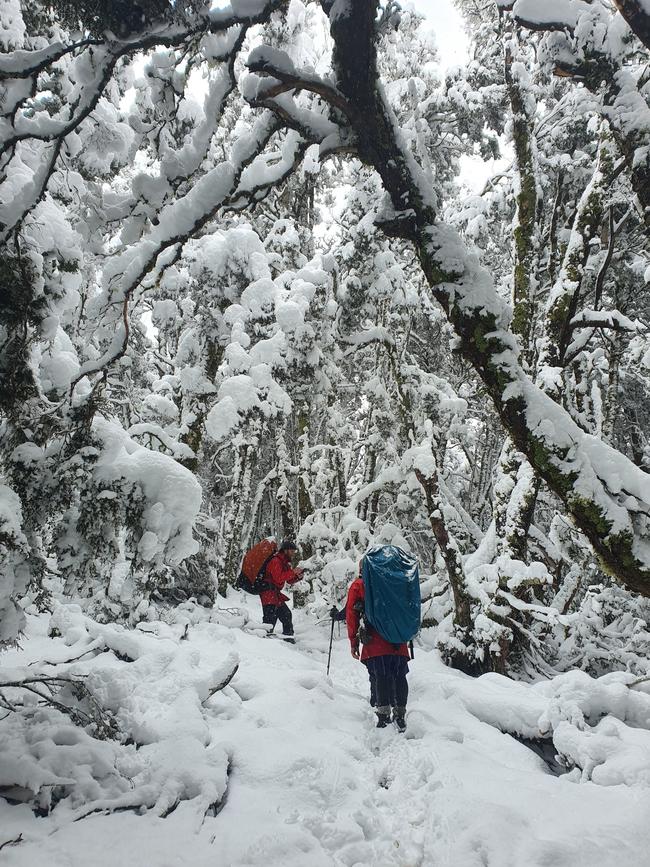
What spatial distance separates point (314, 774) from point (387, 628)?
191cm

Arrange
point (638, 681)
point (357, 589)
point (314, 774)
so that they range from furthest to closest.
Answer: point (357, 589) → point (638, 681) → point (314, 774)

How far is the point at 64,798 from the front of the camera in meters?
3.12

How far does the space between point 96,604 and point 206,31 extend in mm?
6734

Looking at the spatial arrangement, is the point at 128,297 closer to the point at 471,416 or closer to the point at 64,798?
the point at 64,798

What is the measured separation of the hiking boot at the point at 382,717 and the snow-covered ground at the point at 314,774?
0.15 metres

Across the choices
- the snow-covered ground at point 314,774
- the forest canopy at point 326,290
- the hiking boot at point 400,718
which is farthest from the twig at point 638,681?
the hiking boot at point 400,718

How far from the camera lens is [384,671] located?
18.2ft

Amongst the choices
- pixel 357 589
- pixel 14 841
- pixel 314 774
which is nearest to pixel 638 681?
pixel 357 589

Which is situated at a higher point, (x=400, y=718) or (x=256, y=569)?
(x=256, y=569)

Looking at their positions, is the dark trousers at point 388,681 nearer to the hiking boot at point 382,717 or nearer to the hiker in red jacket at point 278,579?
the hiking boot at point 382,717

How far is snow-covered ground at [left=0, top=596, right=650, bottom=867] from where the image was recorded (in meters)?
2.89

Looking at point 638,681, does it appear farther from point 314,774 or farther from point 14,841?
point 14,841

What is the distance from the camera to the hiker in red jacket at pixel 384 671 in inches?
211

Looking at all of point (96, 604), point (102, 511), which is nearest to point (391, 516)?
point (96, 604)
